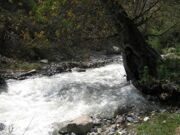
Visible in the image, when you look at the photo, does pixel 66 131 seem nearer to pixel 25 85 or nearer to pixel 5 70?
pixel 25 85

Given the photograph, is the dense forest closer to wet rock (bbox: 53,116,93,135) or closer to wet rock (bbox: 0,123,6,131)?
wet rock (bbox: 53,116,93,135)

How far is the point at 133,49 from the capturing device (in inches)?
508

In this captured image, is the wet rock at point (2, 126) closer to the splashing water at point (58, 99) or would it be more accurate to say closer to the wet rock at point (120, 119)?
the splashing water at point (58, 99)

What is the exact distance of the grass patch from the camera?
9031mm

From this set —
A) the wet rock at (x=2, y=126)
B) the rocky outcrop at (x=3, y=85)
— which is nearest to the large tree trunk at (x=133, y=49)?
the wet rock at (x=2, y=126)

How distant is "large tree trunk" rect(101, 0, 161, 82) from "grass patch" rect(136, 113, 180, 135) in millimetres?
2749

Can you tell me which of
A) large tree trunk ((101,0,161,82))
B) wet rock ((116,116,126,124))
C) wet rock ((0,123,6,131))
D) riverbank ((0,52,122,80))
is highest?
large tree trunk ((101,0,161,82))

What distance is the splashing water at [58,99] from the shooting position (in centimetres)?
1108

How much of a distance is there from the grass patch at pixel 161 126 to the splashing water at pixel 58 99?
1904mm

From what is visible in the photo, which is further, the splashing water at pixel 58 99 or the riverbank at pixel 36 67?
the riverbank at pixel 36 67

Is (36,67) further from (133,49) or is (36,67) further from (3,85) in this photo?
(133,49)

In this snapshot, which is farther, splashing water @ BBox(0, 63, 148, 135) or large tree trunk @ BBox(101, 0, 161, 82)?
large tree trunk @ BBox(101, 0, 161, 82)

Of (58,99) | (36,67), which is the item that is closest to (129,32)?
(58,99)

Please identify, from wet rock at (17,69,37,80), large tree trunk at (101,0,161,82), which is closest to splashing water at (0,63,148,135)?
wet rock at (17,69,37,80)
